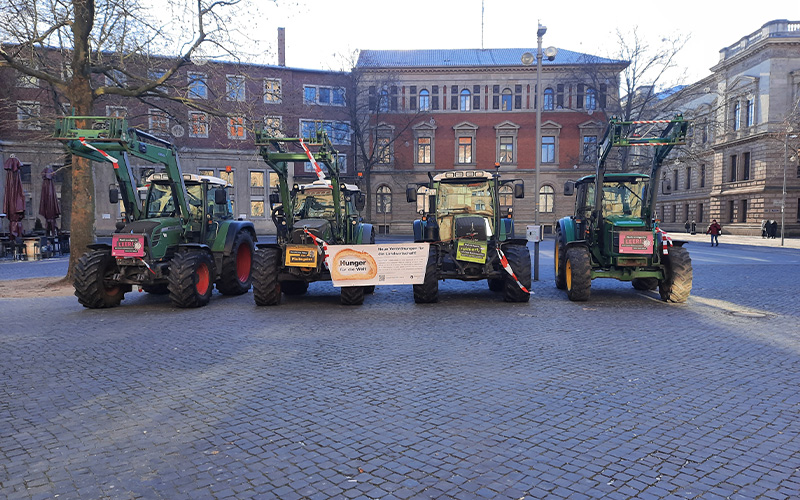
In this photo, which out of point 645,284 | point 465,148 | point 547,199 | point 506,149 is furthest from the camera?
point 465,148

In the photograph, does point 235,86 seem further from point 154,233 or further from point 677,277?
point 677,277

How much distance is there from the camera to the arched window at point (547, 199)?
50.1 m

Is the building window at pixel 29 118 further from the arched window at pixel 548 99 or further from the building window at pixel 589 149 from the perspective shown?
the arched window at pixel 548 99

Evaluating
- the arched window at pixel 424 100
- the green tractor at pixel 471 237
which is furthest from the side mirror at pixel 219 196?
the arched window at pixel 424 100

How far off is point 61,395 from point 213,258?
7060mm

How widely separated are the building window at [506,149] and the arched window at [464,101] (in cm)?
458

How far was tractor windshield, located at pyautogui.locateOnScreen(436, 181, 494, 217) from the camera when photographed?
40.0 ft

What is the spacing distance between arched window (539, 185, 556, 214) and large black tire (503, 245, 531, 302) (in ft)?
134

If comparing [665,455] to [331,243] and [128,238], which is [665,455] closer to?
[331,243]

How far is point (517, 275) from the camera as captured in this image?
10883 mm

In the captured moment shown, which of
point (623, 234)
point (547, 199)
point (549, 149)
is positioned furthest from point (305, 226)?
point (549, 149)

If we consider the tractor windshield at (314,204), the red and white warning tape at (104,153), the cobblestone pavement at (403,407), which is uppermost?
the red and white warning tape at (104,153)

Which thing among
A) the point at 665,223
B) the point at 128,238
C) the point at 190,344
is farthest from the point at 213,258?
the point at 665,223

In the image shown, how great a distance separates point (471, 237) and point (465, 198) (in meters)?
1.42
